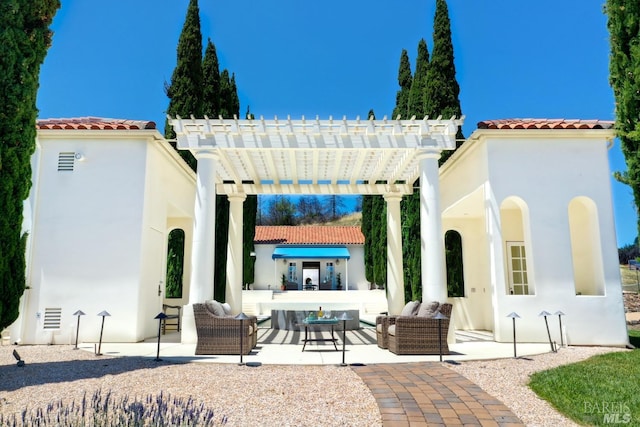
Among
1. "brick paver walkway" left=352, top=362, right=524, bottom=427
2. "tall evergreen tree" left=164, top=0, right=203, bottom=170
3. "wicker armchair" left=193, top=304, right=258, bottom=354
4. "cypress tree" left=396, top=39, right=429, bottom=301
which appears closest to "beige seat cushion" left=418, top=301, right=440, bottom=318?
"brick paver walkway" left=352, top=362, right=524, bottom=427

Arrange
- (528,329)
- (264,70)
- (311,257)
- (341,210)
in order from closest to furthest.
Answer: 1. (528,329)
2. (264,70)
3. (311,257)
4. (341,210)

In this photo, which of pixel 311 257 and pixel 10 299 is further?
pixel 311 257

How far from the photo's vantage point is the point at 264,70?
1094 inches

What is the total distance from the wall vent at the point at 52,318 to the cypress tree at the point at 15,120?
14.0 feet

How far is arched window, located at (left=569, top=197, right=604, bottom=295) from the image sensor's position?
1310 cm

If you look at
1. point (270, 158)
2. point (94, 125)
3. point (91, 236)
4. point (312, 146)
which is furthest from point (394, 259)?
point (94, 125)

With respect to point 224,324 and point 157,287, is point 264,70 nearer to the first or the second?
point 157,287

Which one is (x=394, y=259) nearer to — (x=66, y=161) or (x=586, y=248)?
(x=586, y=248)

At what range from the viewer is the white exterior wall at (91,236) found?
12766mm

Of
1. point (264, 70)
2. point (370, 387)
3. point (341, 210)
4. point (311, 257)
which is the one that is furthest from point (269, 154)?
point (341, 210)

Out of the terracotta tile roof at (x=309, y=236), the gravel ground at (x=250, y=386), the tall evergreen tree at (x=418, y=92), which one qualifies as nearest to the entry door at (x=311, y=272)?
the terracotta tile roof at (x=309, y=236)

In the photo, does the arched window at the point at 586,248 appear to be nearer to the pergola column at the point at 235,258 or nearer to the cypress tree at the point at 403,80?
the pergola column at the point at 235,258

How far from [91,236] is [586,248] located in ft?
53.2

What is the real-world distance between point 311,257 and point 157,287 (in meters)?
25.0
